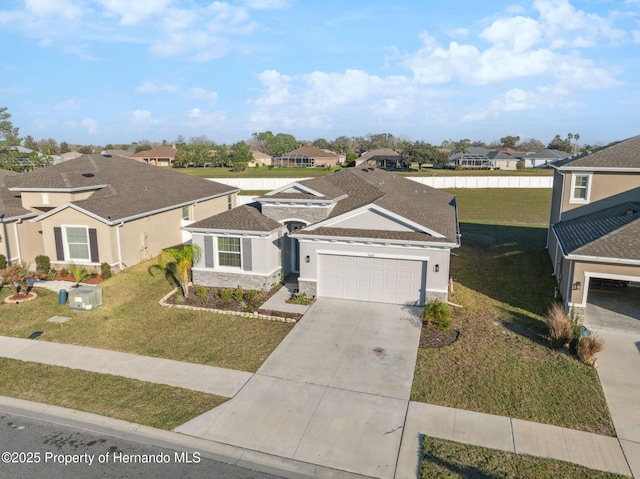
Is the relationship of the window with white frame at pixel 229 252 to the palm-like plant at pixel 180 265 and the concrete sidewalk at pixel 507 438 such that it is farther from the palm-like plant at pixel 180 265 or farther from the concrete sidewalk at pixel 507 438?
the concrete sidewalk at pixel 507 438

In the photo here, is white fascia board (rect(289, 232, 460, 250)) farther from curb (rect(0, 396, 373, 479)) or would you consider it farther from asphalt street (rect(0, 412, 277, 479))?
asphalt street (rect(0, 412, 277, 479))

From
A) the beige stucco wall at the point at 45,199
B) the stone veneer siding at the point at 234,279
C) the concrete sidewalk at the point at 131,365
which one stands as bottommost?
the concrete sidewalk at the point at 131,365

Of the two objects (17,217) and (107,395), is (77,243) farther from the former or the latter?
(107,395)

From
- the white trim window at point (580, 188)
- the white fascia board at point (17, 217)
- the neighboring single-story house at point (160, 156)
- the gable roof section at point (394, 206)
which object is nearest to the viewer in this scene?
the gable roof section at point (394, 206)

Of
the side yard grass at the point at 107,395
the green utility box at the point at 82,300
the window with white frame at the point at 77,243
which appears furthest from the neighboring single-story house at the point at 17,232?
the side yard grass at the point at 107,395

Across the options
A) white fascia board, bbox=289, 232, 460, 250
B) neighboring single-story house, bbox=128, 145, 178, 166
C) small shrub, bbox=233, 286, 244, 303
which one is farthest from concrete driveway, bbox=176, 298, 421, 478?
neighboring single-story house, bbox=128, 145, 178, 166

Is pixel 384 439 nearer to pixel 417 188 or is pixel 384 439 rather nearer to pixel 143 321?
pixel 143 321

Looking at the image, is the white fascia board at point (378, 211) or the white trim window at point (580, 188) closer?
the white fascia board at point (378, 211)

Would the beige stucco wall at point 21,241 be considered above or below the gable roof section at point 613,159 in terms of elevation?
below

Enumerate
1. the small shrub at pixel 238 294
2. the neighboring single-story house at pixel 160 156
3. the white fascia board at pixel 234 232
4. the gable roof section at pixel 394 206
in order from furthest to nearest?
the neighboring single-story house at pixel 160 156 → the white fascia board at pixel 234 232 → the small shrub at pixel 238 294 → the gable roof section at pixel 394 206
